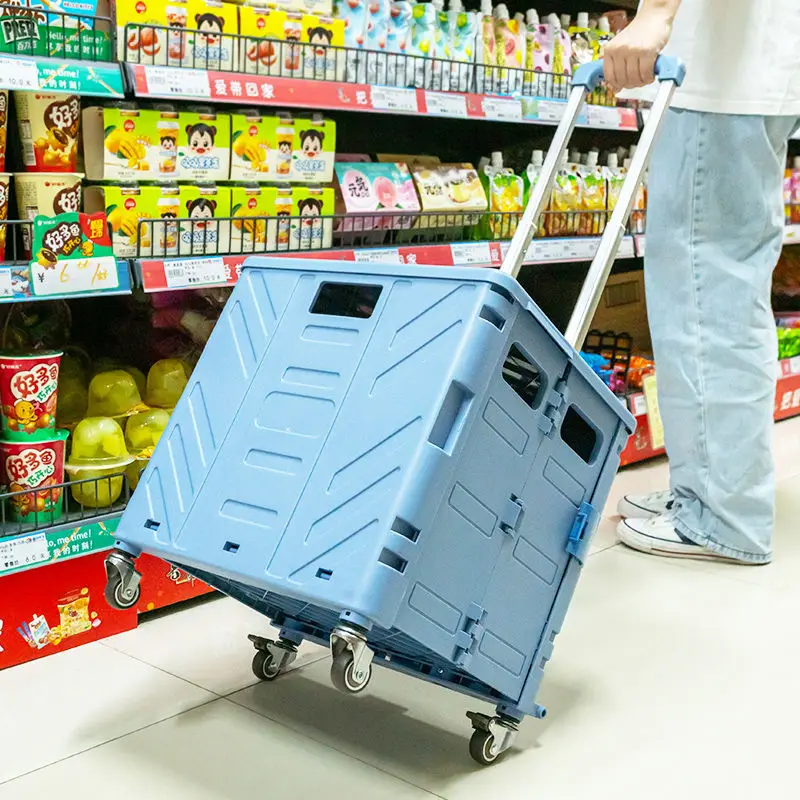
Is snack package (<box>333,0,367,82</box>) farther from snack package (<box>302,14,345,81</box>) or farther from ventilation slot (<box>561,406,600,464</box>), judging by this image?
ventilation slot (<box>561,406,600,464</box>)

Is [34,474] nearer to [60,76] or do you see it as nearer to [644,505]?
[60,76]

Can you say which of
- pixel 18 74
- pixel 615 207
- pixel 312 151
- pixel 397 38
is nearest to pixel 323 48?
pixel 312 151

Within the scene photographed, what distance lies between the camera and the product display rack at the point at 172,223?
1843 millimetres

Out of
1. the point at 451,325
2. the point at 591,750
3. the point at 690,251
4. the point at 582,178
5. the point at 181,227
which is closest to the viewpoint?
the point at 451,325

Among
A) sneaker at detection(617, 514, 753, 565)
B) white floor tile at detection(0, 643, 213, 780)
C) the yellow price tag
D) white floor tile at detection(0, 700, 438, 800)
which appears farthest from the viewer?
the yellow price tag

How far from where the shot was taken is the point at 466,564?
1.43 meters

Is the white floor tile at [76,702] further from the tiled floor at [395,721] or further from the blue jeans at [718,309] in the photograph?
the blue jeans at [718,309]

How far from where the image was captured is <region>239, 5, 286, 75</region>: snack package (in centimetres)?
217

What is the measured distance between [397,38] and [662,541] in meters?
1.33

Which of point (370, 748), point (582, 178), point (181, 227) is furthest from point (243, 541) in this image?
point (582, 178)

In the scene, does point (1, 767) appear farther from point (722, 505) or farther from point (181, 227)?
point (722, 505)

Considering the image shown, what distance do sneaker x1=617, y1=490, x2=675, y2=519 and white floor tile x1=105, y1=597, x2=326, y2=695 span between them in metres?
1.06

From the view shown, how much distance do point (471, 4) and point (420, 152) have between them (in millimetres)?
471

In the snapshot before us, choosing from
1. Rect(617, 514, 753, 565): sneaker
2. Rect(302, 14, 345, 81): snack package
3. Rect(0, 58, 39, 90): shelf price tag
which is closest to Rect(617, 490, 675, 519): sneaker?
Rect(617, 514, 753, 565): sneaker
